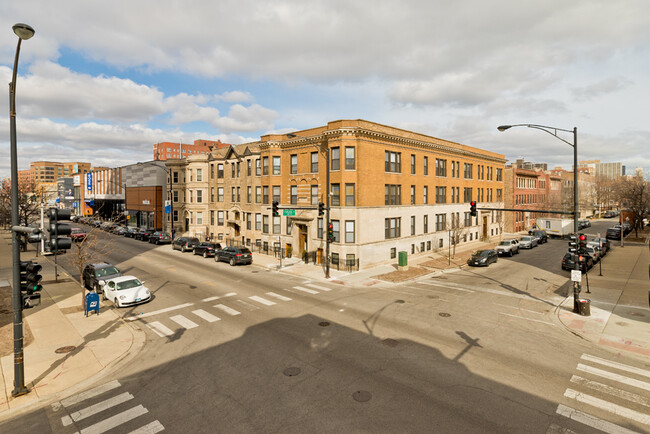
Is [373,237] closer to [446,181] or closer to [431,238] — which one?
[431,238]

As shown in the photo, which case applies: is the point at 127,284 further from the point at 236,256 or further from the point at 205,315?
the point at 236,256

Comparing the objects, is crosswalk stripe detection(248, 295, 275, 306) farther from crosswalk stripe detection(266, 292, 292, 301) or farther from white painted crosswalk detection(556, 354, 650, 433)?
white painted crosswalk detection(556, 354, 650, 433)

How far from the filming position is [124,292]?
774 inches

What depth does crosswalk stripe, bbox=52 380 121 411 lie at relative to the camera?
9984 millimetres

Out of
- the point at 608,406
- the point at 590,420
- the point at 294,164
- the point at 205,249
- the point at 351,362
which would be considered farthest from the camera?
the point at 294,164


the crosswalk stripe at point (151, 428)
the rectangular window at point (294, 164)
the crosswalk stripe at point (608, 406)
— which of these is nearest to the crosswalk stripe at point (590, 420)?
the crosswalk stripe at point (608, 406)

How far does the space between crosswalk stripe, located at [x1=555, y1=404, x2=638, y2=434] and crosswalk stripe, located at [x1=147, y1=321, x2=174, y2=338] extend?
48.7 feet

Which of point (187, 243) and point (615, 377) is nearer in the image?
point (615, 377)

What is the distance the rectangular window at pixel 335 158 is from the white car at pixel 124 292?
61.6ft

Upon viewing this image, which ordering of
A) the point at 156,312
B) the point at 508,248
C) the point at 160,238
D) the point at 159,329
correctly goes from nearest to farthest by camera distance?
the point at 159,329 → the point at 156,312 → the point at 508,248 → the point at 160,238

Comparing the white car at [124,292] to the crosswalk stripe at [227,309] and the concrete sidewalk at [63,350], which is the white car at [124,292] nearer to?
the concrete sidewalk at [63,350]

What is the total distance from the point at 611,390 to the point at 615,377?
3.91 feet

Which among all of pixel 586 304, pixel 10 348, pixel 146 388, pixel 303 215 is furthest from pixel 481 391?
pixel 303 215

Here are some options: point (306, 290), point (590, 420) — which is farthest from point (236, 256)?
point (590, 420)
